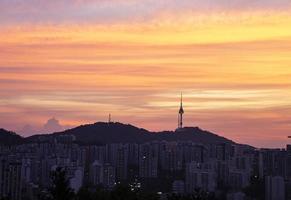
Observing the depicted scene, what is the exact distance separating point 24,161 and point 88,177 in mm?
4878

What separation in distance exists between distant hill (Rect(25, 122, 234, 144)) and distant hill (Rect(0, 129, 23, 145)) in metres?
2.02

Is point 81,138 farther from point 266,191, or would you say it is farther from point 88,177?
point 266,191

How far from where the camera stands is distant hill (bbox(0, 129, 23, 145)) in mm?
61478

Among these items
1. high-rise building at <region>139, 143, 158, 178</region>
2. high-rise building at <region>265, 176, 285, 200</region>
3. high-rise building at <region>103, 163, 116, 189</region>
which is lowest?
high-rise building at <region>265, 176, 285, 200</region>

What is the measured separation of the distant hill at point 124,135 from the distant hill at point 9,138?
202 centimetres

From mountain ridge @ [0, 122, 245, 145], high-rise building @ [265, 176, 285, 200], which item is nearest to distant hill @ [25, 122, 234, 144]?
mountain ridge @ [0, 122, 245, 145]

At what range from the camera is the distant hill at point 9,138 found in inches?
2420

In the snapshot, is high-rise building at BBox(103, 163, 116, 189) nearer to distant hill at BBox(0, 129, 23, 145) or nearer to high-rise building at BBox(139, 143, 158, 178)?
high-rise building at BBox(139, 143, 158, 178)

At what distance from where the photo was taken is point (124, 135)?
71188 millimetres

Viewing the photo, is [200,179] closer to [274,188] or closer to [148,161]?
[148,161]

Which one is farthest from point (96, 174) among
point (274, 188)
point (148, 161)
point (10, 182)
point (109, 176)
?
point (10, 182)

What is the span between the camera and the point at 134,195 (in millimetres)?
19078

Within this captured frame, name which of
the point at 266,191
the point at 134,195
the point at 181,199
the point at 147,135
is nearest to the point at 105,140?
the point at 147,135

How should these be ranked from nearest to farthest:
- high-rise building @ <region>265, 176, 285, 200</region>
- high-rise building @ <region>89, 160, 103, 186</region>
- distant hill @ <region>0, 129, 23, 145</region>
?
high-rise building @ <region>265, 176, 285, 200</region>, high-rise building @ <region>89, 160, 103, 186</region>, distant hill @ <region>0, 129, 23, 145</region>
